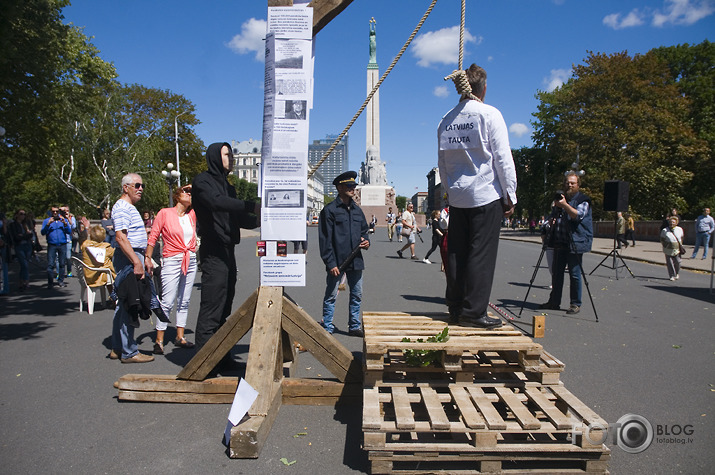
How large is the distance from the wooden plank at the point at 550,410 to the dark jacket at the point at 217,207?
2698mm

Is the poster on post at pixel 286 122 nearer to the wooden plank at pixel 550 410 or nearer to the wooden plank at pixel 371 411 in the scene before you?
the wooden plank at pixel 371 411

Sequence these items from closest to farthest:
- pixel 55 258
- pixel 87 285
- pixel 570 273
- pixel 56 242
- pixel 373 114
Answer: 1. pixel 570 273
2. pixel 87 285
3. pixel 56 242
4. pixel 55 258
5. pixel 373 114

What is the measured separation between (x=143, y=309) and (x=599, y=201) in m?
37.9

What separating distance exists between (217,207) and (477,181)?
2.23 meters

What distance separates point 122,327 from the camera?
17.9 ft

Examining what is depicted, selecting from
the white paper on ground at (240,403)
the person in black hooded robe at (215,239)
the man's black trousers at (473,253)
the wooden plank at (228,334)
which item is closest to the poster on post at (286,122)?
the wooden plank at (228,334)

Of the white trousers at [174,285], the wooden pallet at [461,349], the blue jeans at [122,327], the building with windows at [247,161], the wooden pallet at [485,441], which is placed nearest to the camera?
the wooden pallet at [485,441]

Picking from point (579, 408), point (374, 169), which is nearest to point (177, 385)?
point (579, 408)

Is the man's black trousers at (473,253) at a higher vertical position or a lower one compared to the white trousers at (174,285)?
higher

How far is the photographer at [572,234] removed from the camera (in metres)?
7.92

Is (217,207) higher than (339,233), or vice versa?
(217,207)

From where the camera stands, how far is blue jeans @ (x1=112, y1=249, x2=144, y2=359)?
542cm

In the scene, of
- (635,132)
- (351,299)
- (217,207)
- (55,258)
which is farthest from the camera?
(635,132)

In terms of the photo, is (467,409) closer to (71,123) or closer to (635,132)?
(71,123)
